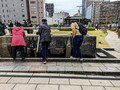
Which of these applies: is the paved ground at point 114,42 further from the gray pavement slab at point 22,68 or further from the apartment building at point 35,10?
the apartment building at point 35,10

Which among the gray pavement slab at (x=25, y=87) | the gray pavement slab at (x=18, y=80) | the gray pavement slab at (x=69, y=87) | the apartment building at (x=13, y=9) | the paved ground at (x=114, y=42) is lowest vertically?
the gray pavement slab at (x=69, y=87)

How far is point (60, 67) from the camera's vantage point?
408cm

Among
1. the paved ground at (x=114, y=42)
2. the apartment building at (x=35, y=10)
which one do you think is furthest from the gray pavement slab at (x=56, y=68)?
the apartment building at (x=35, y=10)

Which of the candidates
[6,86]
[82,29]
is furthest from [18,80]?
[82,29]

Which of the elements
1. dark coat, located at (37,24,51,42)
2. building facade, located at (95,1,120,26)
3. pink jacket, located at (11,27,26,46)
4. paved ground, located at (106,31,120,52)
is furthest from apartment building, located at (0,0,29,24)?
building facade, located at (95,1,120,26)

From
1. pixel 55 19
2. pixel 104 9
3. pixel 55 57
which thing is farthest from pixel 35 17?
pixel 104 9

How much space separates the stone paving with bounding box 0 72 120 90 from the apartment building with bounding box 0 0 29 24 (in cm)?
5819

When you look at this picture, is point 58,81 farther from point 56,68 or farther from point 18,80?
point 18,80

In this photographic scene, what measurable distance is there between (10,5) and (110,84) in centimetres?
6361

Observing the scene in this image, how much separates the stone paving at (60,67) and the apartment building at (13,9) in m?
57.3

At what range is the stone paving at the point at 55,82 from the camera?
2945 mm

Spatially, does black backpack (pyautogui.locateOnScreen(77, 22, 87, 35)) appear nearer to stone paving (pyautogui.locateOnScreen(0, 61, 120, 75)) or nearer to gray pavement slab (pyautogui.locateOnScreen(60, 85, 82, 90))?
stone paving (pyautogui.locateOnScreen(0, 61, 120, 75))

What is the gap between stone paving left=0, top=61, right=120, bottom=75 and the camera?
3.79 meters

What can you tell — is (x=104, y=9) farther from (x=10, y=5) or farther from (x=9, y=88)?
(x=9, y=88)
